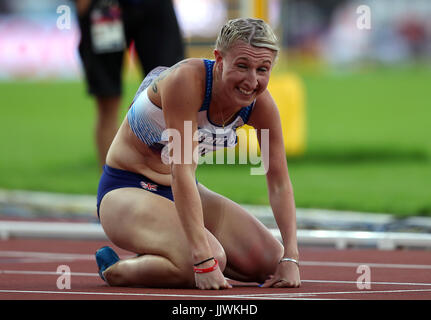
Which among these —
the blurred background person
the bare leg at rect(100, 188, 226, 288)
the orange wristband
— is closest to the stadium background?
the blurred background person

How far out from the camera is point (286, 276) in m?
4.25

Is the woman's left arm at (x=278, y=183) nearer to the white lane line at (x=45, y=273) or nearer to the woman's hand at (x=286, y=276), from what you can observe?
the woman's hand at (x=286, y=276)

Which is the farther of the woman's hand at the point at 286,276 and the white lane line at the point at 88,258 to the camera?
the white lane line at the point at 88,258

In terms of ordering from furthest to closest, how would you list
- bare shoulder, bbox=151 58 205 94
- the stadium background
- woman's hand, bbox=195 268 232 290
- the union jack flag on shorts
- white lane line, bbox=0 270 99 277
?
the stadium background → white lane line, bbox=0 270 99 277 → the union jack flag on shorts → bare shoulder, bbox=151 58 205 94 → woman's hand, bbox=195 268 232 290

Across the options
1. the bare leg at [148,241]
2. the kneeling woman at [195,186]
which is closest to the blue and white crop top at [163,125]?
the kneeling woman at [195,186]

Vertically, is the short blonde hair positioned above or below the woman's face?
above

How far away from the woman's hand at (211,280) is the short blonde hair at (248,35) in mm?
939

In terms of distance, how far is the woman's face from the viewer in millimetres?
4008

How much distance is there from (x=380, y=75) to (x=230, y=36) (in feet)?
104

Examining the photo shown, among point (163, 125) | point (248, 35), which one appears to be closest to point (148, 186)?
point (163, 125)

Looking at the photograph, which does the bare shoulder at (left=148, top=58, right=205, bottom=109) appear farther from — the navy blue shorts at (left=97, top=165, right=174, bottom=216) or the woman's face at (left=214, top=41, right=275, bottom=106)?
the navy blue shorts at (left=97, top=165, right=174, bottom=216)

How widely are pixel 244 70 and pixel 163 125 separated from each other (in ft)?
1.72

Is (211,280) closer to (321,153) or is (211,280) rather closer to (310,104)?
(321,153)

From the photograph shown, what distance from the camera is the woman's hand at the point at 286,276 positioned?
4242mm
